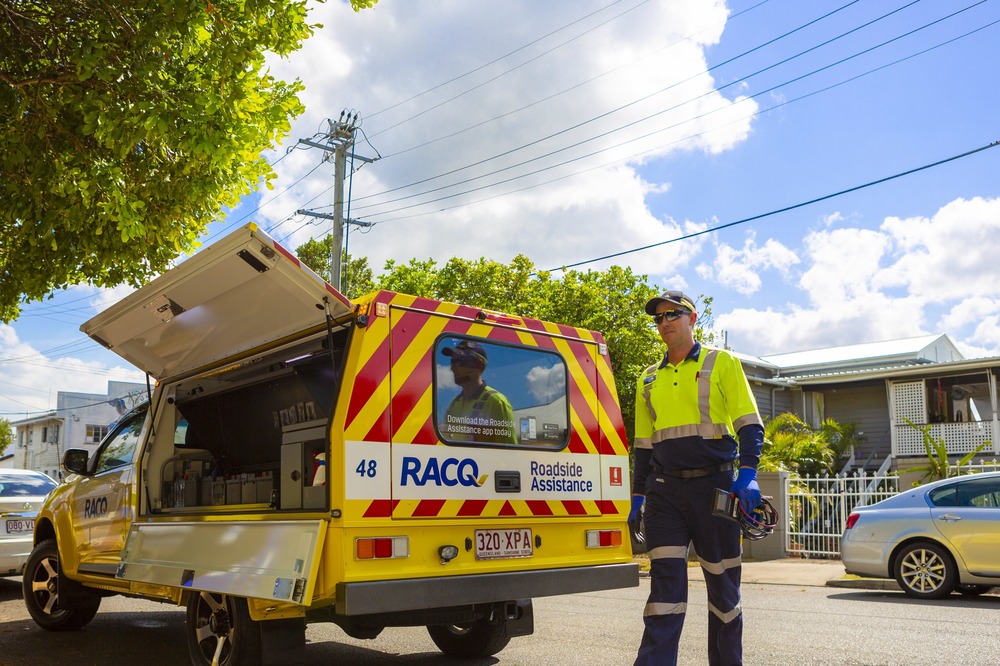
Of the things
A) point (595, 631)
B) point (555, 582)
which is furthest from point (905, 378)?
point (555, 582)

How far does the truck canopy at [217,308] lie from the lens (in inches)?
191

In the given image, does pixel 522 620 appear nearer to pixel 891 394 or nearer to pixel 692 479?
pixel 692 479

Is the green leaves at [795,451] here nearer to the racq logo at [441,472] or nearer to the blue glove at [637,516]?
the blue glove at [637,516]

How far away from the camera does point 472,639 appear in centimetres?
602

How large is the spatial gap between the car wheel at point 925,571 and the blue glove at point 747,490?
6242 mm

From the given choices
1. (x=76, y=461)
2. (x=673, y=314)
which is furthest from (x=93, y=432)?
(x=673, y=314)

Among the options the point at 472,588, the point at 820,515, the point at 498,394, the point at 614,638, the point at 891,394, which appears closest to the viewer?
the point at 472,588

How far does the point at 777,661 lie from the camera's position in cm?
566

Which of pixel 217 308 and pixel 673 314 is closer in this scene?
pixel 673 314

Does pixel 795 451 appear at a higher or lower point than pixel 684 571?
higher

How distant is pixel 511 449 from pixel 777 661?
86.0 inches

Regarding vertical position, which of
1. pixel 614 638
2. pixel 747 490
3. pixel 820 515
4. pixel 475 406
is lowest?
pixel 614 638

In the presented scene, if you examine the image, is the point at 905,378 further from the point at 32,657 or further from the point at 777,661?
the point at 32,657

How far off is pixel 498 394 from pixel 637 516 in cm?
114
